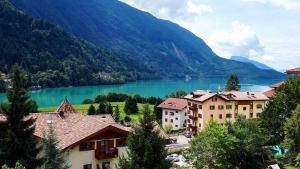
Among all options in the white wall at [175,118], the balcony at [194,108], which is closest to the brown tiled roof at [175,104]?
the white wall at [175,118]

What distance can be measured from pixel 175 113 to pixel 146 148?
7700cm

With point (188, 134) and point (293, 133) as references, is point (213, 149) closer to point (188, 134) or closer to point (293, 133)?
point (293, 133)

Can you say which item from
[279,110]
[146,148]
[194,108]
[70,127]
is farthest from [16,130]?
[194,108]

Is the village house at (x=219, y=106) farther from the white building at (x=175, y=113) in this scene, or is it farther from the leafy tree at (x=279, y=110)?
the leafy tree at (x=279, y=110)

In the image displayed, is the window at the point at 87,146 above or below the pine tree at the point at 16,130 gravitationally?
below

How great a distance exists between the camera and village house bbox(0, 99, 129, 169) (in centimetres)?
3397

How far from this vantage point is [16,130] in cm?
2572

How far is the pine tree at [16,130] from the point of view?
25.3 metres

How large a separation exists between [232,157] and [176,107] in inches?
2316

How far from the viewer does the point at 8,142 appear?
25.2 meters

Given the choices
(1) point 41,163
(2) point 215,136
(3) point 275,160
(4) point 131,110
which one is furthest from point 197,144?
(4) point 131,110

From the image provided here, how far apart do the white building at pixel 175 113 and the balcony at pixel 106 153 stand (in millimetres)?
60584

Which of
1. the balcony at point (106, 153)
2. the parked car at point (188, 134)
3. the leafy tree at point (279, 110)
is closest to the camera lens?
the balcony at point (106, 153)

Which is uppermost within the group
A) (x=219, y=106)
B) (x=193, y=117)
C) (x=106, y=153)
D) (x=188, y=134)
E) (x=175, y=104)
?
(x=219, y=106)
